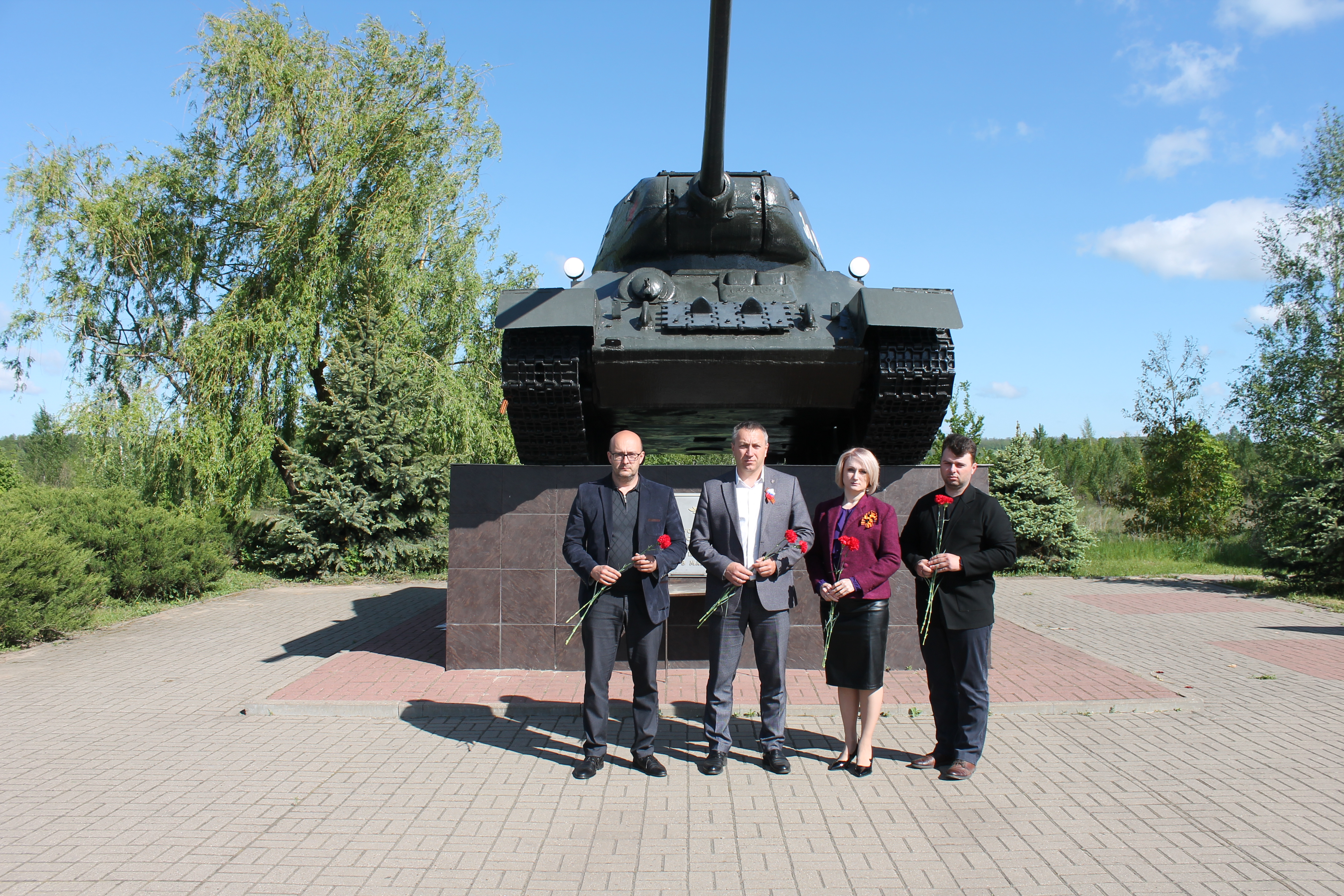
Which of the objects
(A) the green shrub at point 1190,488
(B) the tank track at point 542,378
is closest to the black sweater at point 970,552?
(B) the tank track at point 542,378

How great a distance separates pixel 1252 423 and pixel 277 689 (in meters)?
18.6

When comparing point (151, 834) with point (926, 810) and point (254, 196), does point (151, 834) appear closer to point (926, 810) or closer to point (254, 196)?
point (926, 810)

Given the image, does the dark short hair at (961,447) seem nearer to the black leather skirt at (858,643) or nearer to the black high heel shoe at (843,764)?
the black leather skirt at (858,643)

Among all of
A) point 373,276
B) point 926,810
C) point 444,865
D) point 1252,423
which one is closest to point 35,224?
point 373,276

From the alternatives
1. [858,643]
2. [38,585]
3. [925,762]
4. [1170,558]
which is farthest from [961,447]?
[1170,558]

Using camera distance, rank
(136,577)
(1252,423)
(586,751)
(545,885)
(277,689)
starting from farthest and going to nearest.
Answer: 1. (1252,423)
2. (136,577)
3. (277,689)
4. (586,751)
5. (545,885)

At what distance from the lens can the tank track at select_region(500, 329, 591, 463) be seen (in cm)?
607

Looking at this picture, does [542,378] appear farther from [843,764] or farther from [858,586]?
[843,764]

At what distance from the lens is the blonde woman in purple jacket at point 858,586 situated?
420cm

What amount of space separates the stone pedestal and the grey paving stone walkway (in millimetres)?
1173

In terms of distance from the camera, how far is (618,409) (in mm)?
7043

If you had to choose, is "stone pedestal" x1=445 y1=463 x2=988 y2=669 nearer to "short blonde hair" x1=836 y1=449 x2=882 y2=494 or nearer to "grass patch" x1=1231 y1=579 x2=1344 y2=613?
"short blonde hair" x1=836 y1=449 x2=882 y2=494

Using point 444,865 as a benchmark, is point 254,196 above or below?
above

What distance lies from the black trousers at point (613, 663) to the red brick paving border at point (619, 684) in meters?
1.30
